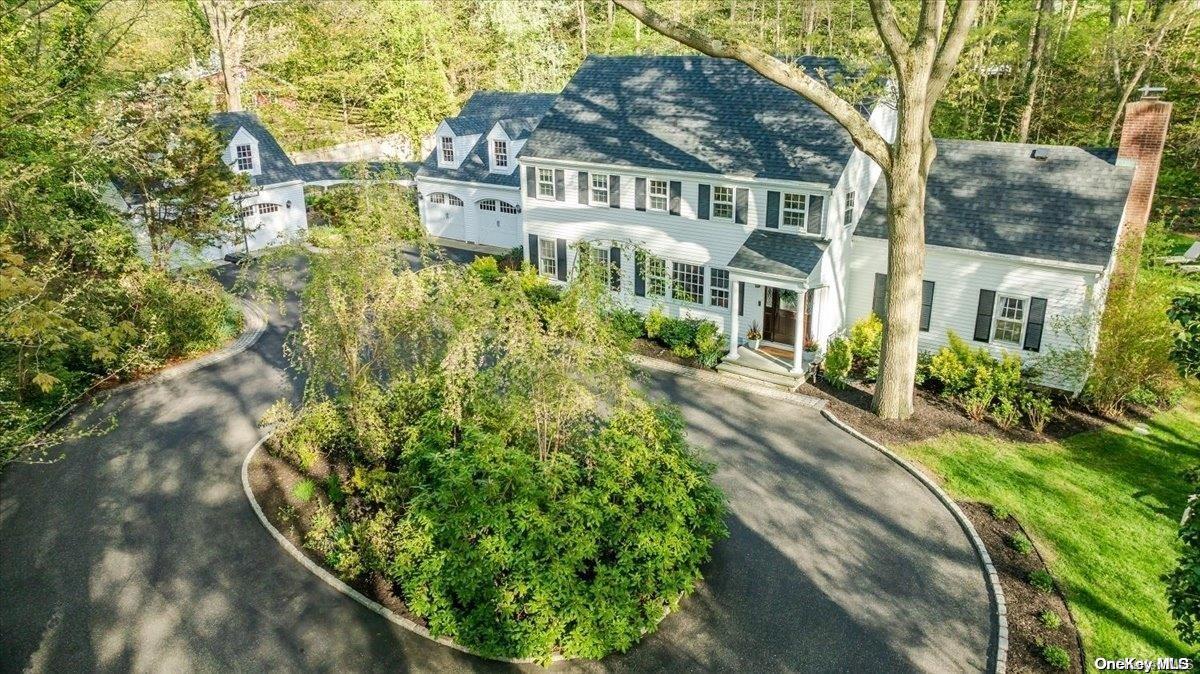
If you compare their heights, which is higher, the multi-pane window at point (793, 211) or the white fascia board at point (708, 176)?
the white fascia board at point (708, 176)

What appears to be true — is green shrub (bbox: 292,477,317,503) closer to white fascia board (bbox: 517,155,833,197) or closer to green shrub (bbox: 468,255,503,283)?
green shrub (bbox: 468,255,503,283)

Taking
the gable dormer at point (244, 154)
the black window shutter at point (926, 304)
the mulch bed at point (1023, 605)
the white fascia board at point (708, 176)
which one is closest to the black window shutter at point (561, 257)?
the white fascia board at point (708, 176)

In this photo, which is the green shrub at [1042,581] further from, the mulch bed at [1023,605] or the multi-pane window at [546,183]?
the multi-pane window at [546,183]

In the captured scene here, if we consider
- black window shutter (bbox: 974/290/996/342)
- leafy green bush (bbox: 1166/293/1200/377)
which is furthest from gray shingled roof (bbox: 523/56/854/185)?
leafy green bush (bbox: 1166/293/1200/377)

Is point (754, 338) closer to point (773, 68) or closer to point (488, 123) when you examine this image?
point (773, 68)

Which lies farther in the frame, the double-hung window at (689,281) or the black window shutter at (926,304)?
the double-hung window at (689,281)

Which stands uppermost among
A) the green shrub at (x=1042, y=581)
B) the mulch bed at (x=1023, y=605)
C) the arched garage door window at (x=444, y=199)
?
the arched garage door window at (x=444, y=199)
